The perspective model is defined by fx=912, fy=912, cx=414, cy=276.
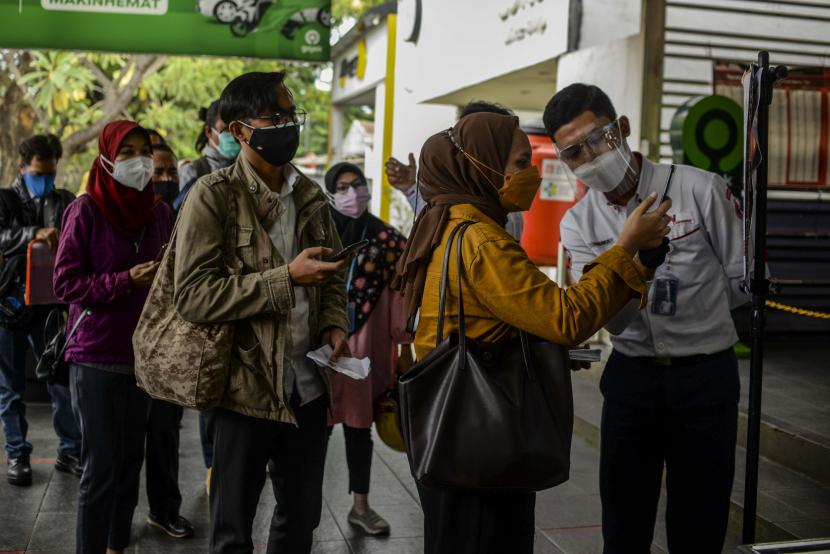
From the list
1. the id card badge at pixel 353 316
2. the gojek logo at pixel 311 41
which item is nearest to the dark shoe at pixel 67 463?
the id card badge at pixel 353 316

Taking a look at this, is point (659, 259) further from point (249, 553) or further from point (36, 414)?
point (36, 414)

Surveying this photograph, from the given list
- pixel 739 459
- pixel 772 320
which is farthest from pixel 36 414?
pixel 772 320

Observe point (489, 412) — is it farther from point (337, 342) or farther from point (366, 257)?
point (366, 257)

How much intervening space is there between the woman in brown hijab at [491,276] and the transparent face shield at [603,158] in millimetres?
518

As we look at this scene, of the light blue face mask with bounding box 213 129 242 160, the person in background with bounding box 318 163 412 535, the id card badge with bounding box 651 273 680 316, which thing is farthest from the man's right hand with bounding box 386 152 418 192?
the id card badge with bounding box 651 273 680 316

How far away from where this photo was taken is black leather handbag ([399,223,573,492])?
2.50 m

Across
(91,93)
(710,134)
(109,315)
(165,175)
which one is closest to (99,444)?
(109,315)

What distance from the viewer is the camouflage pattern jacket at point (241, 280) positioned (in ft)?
9.64

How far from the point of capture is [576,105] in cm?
321

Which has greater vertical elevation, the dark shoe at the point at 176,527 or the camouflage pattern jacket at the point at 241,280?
the camouflage pattern jacket at the point at 241,280

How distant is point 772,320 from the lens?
9.12 m

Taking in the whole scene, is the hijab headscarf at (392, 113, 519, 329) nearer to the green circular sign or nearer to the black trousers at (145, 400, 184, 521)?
the black trousers at (145, 400, 184, 521)

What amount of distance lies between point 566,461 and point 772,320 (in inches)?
287

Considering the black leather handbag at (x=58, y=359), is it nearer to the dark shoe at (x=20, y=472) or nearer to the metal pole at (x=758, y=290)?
the dark shoe at (x=20, y=472)
